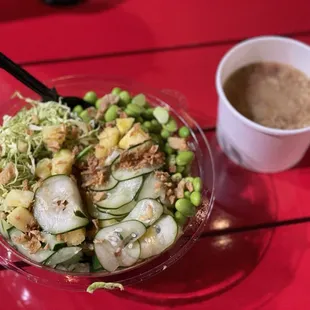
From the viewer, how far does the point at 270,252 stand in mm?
1326

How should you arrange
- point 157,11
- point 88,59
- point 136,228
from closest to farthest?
1. point 136,228
2. point 88,59
3. point 157,11

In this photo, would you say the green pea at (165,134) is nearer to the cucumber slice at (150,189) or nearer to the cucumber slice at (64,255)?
the cucumber slice at (150,189)

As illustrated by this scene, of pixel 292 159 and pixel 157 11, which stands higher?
pixel 157 11

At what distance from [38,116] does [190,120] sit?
45 centimetres

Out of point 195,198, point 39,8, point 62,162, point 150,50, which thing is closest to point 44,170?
point 62,162

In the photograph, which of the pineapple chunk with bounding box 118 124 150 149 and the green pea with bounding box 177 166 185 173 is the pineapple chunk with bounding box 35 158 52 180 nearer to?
the pineapple chunk with bounding box 118 124 150 149

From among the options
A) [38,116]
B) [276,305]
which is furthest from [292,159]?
[38,116]

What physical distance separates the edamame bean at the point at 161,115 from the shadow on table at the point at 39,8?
659 mm

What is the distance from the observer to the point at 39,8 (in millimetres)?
1844

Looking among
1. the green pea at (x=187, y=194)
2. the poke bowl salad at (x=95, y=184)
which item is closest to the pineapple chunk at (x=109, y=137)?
the poke bowl salad at (x=95, y=184)

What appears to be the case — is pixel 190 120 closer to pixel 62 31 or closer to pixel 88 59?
pixel 88 59

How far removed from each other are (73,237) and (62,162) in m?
0.19

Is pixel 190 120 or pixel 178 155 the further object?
pixel 190 120

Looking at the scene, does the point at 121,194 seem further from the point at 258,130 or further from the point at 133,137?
the point at 258,130
